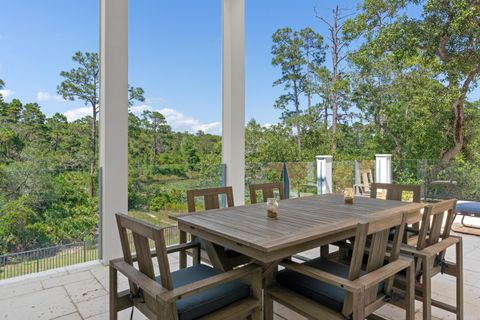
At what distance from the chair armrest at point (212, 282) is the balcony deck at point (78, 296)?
31.2 inches

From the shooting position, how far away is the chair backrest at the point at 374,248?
1.53m

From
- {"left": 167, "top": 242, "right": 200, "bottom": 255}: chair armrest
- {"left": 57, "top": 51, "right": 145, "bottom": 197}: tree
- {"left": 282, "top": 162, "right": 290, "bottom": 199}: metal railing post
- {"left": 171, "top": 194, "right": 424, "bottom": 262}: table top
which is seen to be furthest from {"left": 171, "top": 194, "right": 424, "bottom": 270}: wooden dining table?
{"left": 282, "top": 162, "right": 290, "bottom": 199}: metal railing post

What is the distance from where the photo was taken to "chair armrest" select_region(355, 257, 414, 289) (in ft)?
5.01

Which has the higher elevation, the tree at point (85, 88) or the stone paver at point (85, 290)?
the tree at point (85, 88)

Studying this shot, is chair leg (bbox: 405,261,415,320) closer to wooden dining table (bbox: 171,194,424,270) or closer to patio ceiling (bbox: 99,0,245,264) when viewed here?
wooden dining table (bbox: 171,194,424,270)

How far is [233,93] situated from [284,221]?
2.94m

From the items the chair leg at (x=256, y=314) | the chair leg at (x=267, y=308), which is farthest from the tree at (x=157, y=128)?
the chair leg at (x=256, y=314)

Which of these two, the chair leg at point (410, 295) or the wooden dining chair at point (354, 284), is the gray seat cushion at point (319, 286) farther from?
the chair leg at point (410, 295)

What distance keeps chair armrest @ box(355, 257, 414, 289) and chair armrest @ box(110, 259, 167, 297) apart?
97 centimetres

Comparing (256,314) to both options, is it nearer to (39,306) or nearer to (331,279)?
(331,279)

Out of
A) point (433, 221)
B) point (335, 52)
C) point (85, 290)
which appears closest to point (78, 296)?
point (85, 290)

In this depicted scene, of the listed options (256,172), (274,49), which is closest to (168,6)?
(256,172)

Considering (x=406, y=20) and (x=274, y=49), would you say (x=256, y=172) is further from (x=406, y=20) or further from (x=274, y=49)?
(x=274, y=49)

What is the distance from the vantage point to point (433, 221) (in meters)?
2.07
